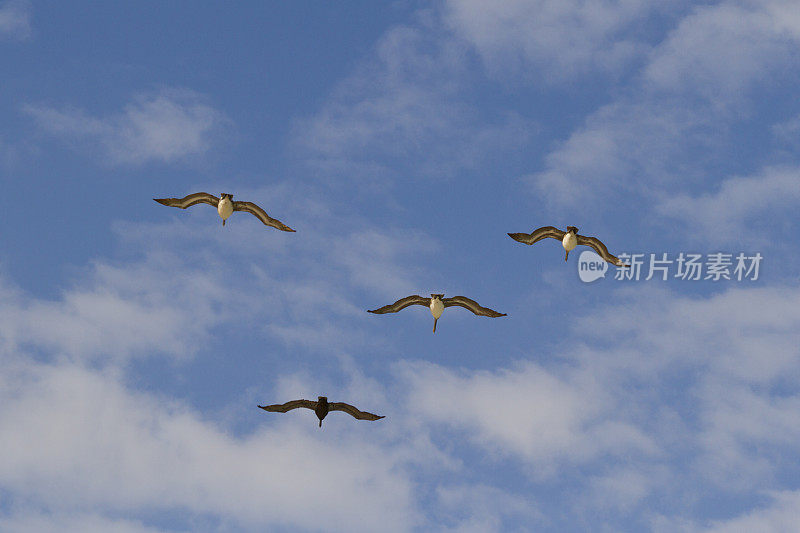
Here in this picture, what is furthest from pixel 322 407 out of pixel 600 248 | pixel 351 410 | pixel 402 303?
pixel 600 248

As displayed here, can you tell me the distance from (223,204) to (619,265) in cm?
2627

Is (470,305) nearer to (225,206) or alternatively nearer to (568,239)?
(568,239)

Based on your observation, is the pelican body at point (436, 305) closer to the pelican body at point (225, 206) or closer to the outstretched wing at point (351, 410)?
the outstretched wing at point (351, 410)

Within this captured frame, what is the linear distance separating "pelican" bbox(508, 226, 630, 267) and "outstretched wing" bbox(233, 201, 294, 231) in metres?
14.9

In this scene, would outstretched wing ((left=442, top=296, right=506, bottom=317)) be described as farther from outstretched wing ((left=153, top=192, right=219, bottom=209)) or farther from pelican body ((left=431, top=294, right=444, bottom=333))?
outstretched wing ((left=153, top=192, right=219, bottom=209))

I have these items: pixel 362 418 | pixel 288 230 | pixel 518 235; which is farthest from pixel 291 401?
pixel 518 235

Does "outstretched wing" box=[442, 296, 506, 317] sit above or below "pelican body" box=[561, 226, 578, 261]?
below

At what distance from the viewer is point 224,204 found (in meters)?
89.1

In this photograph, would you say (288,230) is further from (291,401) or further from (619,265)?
(619,265)

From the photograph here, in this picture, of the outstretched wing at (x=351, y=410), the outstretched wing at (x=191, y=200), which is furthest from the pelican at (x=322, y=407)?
the outstretched wing at (x=191, y=200)

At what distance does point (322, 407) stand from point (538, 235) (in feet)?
59.6

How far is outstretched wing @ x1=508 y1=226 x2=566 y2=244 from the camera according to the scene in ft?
295

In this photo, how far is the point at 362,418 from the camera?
91.4m

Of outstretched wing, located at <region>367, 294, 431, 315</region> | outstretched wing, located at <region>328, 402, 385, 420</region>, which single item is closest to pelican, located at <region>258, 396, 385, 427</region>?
outstretched wing, located at <region>328, 402, 385, 420</region>
